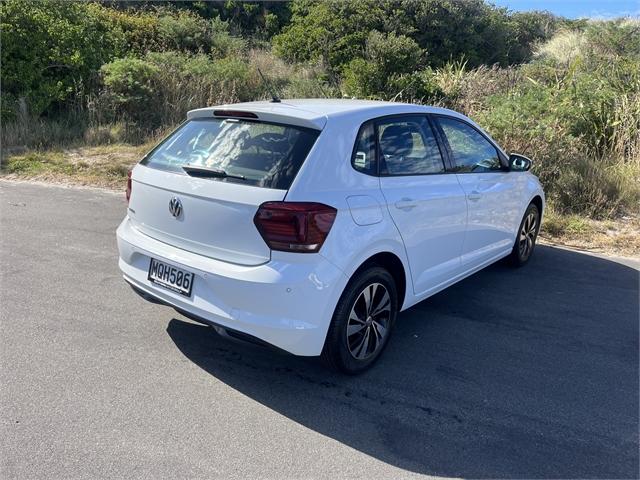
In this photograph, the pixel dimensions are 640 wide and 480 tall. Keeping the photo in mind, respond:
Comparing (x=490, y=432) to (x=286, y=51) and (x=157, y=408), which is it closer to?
(x=157, y=408)

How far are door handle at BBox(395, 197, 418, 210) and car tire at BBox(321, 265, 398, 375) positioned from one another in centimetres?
45

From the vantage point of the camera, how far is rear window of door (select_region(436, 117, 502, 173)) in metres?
4.68

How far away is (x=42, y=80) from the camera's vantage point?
12.4m

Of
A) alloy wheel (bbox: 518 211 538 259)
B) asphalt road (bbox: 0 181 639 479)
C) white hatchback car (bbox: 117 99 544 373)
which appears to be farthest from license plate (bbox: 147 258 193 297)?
alloy wheel (bbox: 518 211 538 259)

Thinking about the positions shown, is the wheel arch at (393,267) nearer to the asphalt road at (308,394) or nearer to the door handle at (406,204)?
the door handle at (406,204)

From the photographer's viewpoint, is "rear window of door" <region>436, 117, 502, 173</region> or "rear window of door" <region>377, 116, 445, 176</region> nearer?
"rear window of door" <region>377, 116, 445, 176</region>

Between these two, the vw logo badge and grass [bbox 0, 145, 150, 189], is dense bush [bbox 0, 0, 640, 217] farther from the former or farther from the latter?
the vw logo badge

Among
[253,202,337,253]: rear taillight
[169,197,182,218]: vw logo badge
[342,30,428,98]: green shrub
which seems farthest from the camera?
[342,30,428,98]: green shrub

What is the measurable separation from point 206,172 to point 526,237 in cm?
401

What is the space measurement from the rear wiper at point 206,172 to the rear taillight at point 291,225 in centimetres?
33

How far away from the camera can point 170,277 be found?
3.55 m

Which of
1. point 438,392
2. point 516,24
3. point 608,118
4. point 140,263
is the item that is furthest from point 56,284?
point 516,24

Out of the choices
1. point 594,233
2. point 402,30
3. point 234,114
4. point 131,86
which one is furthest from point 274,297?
point 402,30

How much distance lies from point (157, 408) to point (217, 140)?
5.64ft
